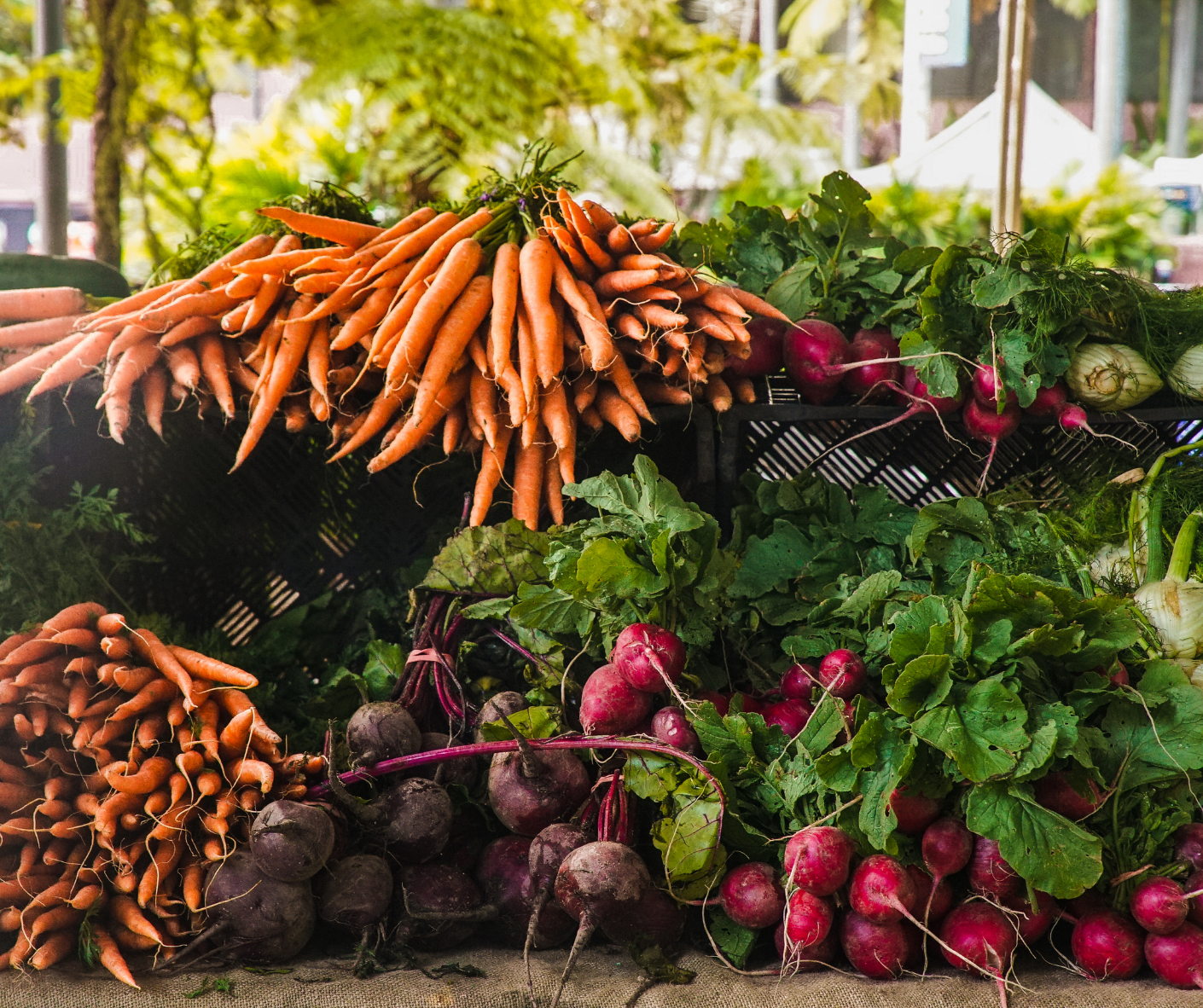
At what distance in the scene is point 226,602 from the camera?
85.2 inches

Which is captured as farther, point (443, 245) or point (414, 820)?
point (443, 245)

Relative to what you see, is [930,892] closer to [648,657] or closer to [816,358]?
[648,657]

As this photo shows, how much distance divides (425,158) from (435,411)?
12.7 ft

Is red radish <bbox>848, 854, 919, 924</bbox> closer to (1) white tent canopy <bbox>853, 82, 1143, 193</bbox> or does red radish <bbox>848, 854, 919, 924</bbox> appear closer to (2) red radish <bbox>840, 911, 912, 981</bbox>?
(2) red radish <bbox>840, 911, 912, 981</bbox>

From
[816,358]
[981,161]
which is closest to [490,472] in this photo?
[816,358]

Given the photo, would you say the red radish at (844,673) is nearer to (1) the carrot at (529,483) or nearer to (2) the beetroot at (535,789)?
(2) the beetroot at (535,789)

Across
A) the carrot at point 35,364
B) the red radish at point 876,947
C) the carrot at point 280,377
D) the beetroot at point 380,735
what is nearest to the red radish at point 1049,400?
the red radish at point 876,947

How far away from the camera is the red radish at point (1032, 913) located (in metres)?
1.33

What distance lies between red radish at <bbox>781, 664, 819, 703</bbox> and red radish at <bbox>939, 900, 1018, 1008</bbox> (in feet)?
1.31

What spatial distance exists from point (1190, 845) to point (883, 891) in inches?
18.7

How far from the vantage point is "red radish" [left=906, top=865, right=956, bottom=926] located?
1.33 metres

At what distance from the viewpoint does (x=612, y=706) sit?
148cm

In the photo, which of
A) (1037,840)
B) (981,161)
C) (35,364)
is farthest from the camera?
(981,161)

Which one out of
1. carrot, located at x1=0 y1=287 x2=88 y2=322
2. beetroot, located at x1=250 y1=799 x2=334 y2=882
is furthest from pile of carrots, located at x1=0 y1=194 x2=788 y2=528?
beetroot, located at x1=250 y1=799 x2=334 y2=882
